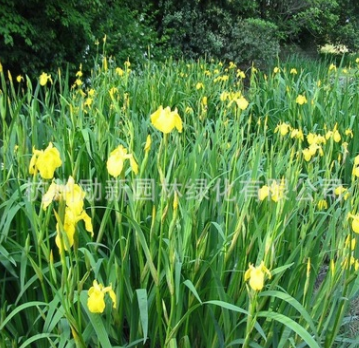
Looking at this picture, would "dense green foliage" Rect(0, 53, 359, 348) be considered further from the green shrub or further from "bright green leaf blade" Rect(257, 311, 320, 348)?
the green shrub

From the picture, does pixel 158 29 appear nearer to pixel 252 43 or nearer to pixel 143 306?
pixel 252 43

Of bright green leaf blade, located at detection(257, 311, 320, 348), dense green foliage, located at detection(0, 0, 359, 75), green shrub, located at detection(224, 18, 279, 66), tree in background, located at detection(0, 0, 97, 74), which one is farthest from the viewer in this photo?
green shrub, located at detection(224, 18, 279, 66)

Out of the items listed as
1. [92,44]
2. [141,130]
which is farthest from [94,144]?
[92,44]

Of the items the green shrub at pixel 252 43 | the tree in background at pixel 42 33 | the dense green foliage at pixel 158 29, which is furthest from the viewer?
the green shrub at pixel 252 43

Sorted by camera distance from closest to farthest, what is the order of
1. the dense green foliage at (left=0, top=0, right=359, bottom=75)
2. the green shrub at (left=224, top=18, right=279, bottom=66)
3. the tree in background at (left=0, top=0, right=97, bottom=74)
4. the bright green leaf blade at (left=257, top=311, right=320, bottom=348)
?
the bright green leaf blade at (left=257, top=311, right=320, bottom=348), the tree in background at (left=0, top=0, right=97, bottom=74), the dense green foliage at (left=0, top=0, right=359, bottom=75), the green shrub at (left=224, top=18, right=279, bottom=66)

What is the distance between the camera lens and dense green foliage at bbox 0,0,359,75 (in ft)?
14.0

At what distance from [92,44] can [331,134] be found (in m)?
3.51

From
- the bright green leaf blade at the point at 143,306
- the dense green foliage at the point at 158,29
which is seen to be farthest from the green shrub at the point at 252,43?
the bright green leaf blade at the point at 143,306

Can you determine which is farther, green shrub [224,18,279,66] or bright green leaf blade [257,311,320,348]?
green shrub [224,18,279,66]

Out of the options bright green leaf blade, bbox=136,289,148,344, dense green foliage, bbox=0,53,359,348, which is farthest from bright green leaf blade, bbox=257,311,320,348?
bright green leaf blade, bbox=136,289,148,344

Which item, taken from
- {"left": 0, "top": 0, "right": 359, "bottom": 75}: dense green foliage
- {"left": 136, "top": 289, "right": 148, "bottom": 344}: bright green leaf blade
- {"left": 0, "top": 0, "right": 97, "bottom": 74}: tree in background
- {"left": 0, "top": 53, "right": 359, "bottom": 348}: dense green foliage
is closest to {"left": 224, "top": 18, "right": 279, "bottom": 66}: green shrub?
{"left": 0, "top": 0, "right": 359, "bottom": 75}: dense green foliage

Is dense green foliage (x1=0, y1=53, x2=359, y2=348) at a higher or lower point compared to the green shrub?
lower

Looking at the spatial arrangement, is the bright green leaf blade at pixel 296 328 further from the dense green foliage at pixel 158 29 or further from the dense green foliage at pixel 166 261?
the dense green foliage at pixel 158 29

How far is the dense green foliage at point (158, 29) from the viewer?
426 cm
